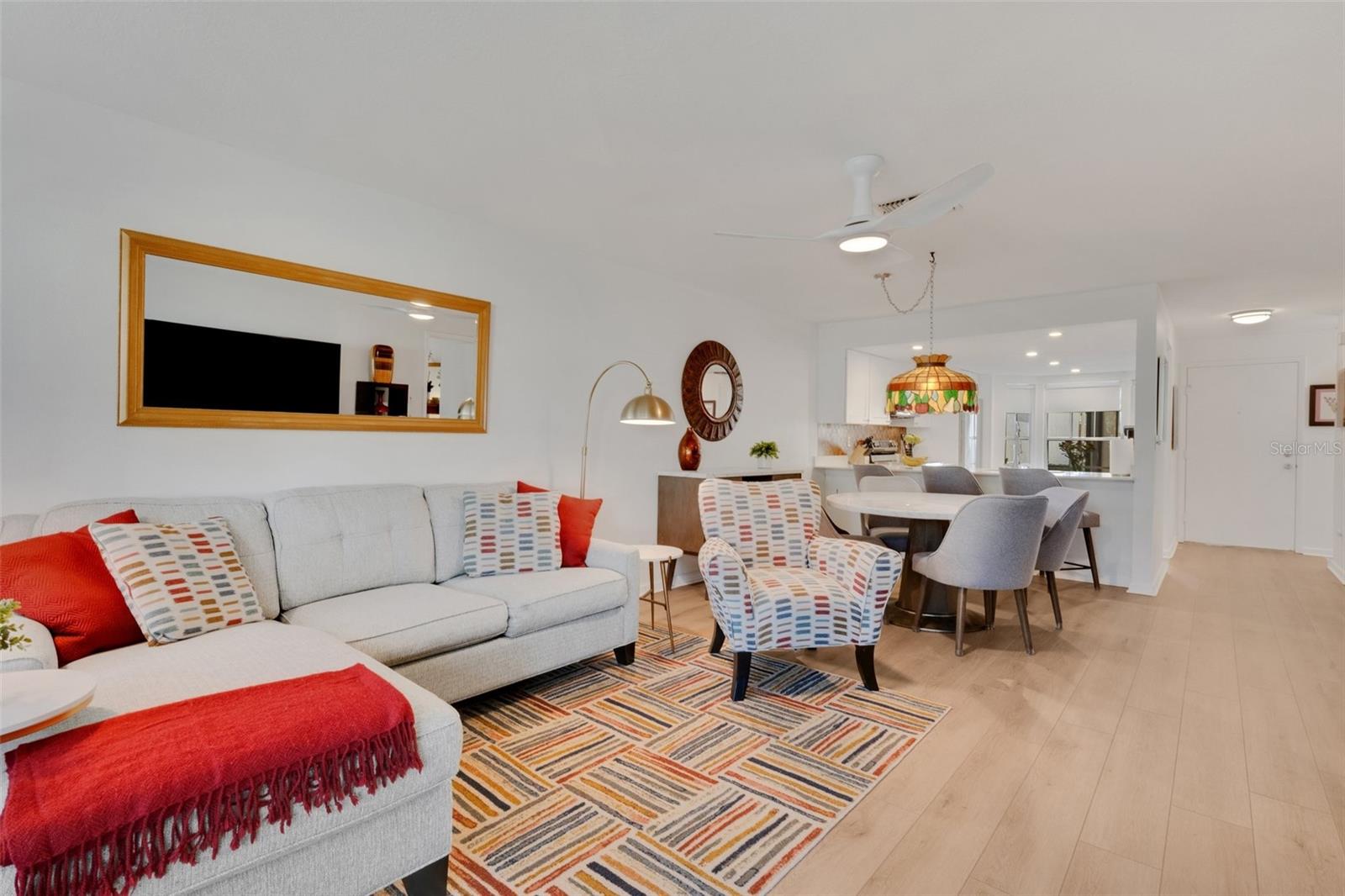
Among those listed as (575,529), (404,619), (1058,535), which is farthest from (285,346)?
(1058,535)

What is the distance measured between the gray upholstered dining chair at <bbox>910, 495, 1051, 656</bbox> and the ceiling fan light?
418cm

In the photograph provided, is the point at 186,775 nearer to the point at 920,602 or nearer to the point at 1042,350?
the point at 920,602

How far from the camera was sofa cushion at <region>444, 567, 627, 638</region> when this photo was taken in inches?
107

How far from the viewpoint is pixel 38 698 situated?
1.22m

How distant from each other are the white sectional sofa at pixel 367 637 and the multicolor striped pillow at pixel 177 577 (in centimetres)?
8

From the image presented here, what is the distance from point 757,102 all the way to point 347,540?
2382mm

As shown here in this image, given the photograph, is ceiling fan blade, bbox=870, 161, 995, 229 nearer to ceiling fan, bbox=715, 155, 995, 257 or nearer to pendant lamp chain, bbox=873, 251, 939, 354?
ceiling fan, bbox=715, 155, 995, 257

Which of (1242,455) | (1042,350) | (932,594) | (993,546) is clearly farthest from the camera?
(1042,350)

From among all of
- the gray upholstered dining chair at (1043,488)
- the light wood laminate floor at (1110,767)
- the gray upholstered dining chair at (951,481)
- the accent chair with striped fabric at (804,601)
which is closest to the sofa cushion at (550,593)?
the accent chair with striped fabric at (804,601)

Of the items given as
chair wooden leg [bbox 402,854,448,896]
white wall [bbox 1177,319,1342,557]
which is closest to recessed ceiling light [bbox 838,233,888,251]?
chair wooden leg [bbox 402,854,448,896]

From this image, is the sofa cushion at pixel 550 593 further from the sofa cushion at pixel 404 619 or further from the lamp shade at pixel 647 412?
the lamp shade at pixel 647 412

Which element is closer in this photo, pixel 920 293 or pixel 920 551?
pixel 920 551

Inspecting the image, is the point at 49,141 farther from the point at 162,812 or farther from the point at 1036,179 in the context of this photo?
the point at 1036,179

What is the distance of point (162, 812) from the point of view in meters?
1.20
